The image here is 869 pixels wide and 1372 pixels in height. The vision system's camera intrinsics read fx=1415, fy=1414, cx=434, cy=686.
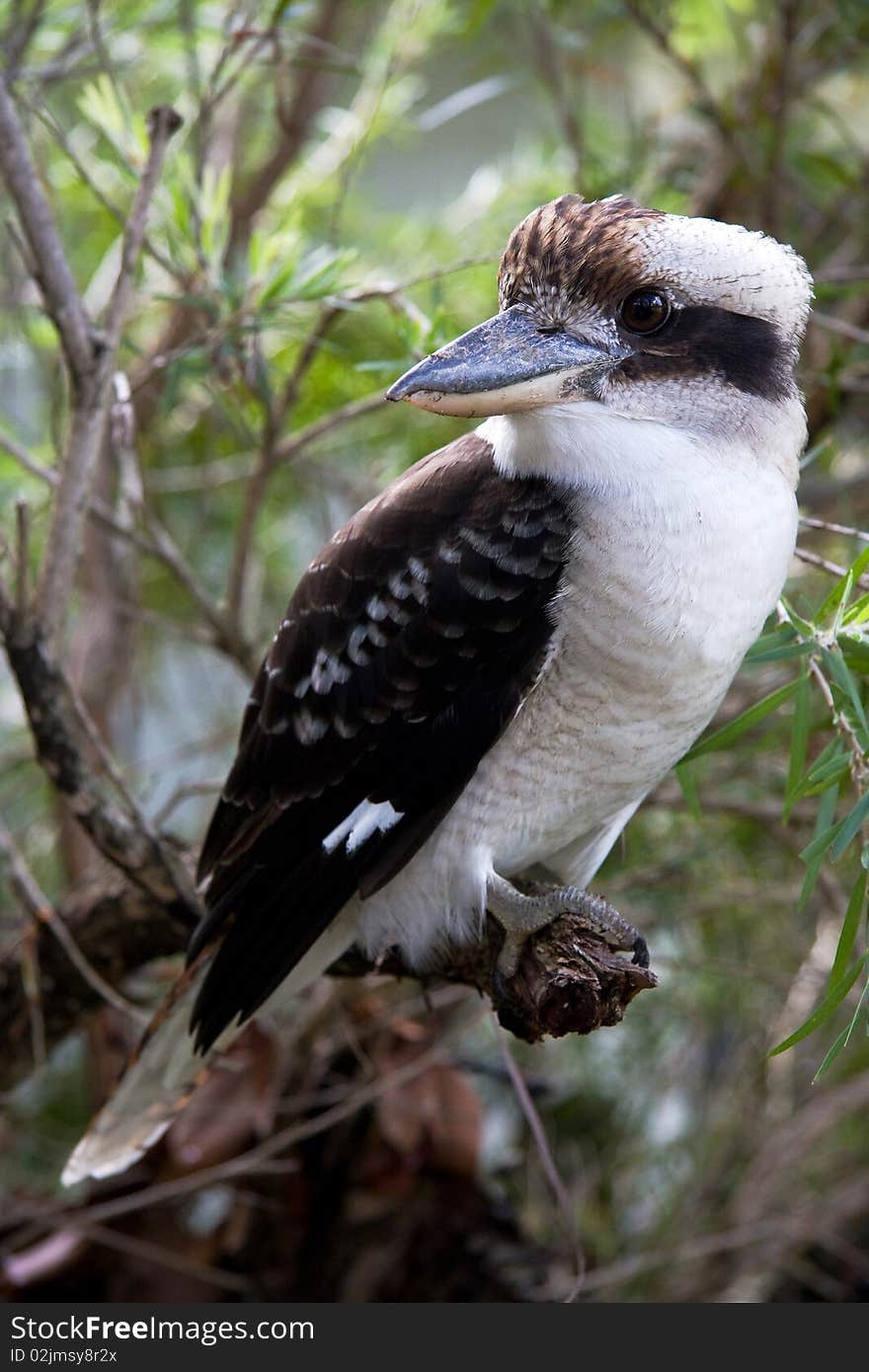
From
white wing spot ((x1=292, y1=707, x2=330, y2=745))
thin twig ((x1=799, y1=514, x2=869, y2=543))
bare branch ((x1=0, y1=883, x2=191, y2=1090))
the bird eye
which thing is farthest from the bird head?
bare branch ((x1=0, y1=883, x2=191, y2=1090))

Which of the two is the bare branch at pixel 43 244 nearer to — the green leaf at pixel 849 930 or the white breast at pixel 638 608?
the white breast at pixel 638 608

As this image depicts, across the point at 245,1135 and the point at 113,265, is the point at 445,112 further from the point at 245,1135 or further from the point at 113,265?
the point at 245,1135

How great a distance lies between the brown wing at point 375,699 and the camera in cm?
105

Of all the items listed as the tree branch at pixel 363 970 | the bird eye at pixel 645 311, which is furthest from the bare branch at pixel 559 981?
the bird eye at pixel 645 311

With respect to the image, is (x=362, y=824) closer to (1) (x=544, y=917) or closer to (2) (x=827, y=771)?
(1) (x=544, y=917)

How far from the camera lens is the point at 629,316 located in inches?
39.7

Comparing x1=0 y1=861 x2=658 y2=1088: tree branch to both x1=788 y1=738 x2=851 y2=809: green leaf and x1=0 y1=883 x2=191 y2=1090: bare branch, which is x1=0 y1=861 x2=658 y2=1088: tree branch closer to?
x1=0 y1=883 x2=191 y2=1090: bare branch

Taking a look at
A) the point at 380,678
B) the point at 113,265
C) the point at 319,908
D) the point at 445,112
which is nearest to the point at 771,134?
the point at 445,112

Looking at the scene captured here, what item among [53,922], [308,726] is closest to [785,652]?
[308,726]

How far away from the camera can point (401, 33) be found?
174cm

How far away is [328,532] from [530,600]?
0.84 metres

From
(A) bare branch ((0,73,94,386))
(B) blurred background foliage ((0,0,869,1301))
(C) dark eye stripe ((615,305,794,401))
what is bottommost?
(B) blurred background foliage ((0,0,869,1301))

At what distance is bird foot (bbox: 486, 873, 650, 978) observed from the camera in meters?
1.07

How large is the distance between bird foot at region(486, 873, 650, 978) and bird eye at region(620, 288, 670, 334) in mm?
425
